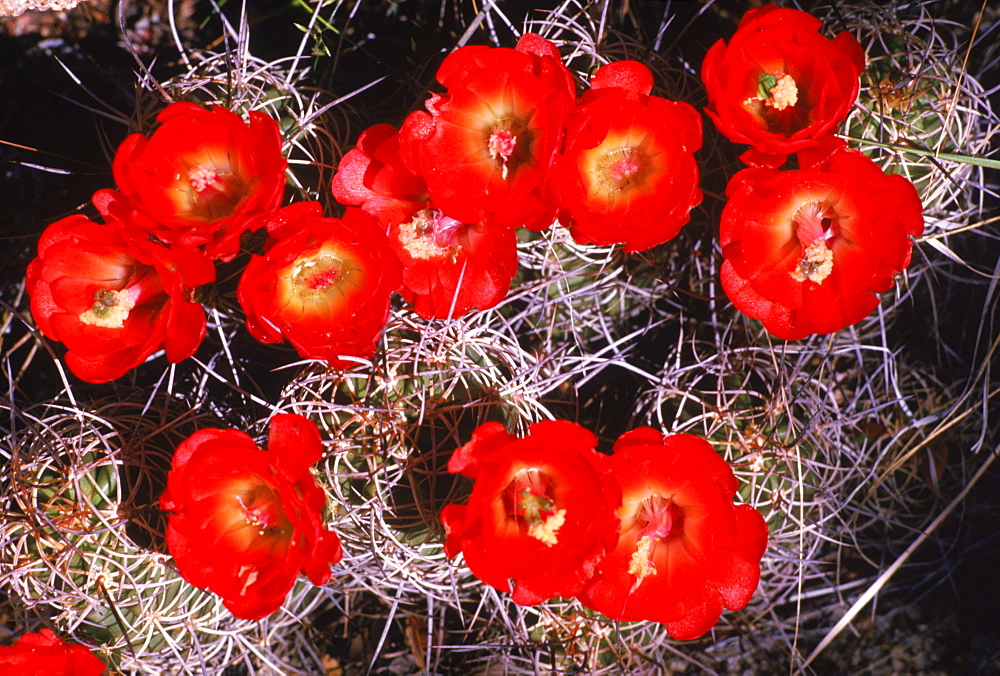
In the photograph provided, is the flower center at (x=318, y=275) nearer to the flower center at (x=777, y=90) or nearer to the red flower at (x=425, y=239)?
the red flower at (x=425, y=239)

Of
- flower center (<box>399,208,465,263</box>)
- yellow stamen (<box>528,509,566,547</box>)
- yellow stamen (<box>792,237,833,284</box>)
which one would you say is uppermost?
flower center (<box>399,208,465,263</box>)

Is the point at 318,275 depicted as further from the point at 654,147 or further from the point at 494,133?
the point at 654,147

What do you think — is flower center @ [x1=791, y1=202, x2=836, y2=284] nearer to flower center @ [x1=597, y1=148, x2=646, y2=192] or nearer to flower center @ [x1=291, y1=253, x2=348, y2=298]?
flower center @ [x1=597, y1=148, x2=646, y2=192]

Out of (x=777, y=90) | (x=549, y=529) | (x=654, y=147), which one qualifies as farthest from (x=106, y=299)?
(x=777, y=90)

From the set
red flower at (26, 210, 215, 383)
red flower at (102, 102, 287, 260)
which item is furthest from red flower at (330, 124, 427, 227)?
red flower at (26, 210, 215, 383)

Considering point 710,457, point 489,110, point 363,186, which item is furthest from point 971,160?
point 363,186

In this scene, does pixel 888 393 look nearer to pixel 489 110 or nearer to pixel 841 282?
pixel 841 282
